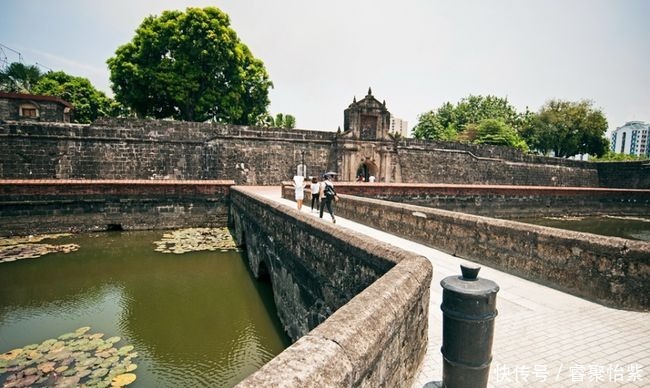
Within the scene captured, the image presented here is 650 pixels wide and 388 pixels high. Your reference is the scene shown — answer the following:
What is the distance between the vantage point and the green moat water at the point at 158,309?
6141 millimetres

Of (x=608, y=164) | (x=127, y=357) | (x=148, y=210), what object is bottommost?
(x=127, y=357)

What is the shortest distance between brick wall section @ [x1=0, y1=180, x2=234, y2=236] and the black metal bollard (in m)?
14.9

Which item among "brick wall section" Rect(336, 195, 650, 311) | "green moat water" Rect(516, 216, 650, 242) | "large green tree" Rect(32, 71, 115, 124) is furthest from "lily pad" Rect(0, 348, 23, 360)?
"large green tree" Rect(32, 71, 115, 124)

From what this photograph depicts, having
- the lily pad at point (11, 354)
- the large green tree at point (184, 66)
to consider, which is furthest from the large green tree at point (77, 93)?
the lily pad at point (11, 354)

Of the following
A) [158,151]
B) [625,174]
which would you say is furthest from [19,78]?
[625,174]

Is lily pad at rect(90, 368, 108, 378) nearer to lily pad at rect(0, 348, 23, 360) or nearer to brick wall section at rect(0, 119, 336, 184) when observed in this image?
lily pad at rect(0, 348, 23, 360)

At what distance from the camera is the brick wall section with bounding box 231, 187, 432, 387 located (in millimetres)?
1491

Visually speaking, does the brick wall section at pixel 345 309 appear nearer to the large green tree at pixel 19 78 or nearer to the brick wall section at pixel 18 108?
the brick wall section at pixel 18 108

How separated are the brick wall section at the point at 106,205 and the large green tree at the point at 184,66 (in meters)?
12.6

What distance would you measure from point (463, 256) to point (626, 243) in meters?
2.43

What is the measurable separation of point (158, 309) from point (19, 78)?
48.2 m

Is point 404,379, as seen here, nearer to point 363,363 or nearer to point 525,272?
point 363,363

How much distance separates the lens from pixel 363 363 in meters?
1.69

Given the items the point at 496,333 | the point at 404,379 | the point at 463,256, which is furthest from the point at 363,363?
the point at 463,256
